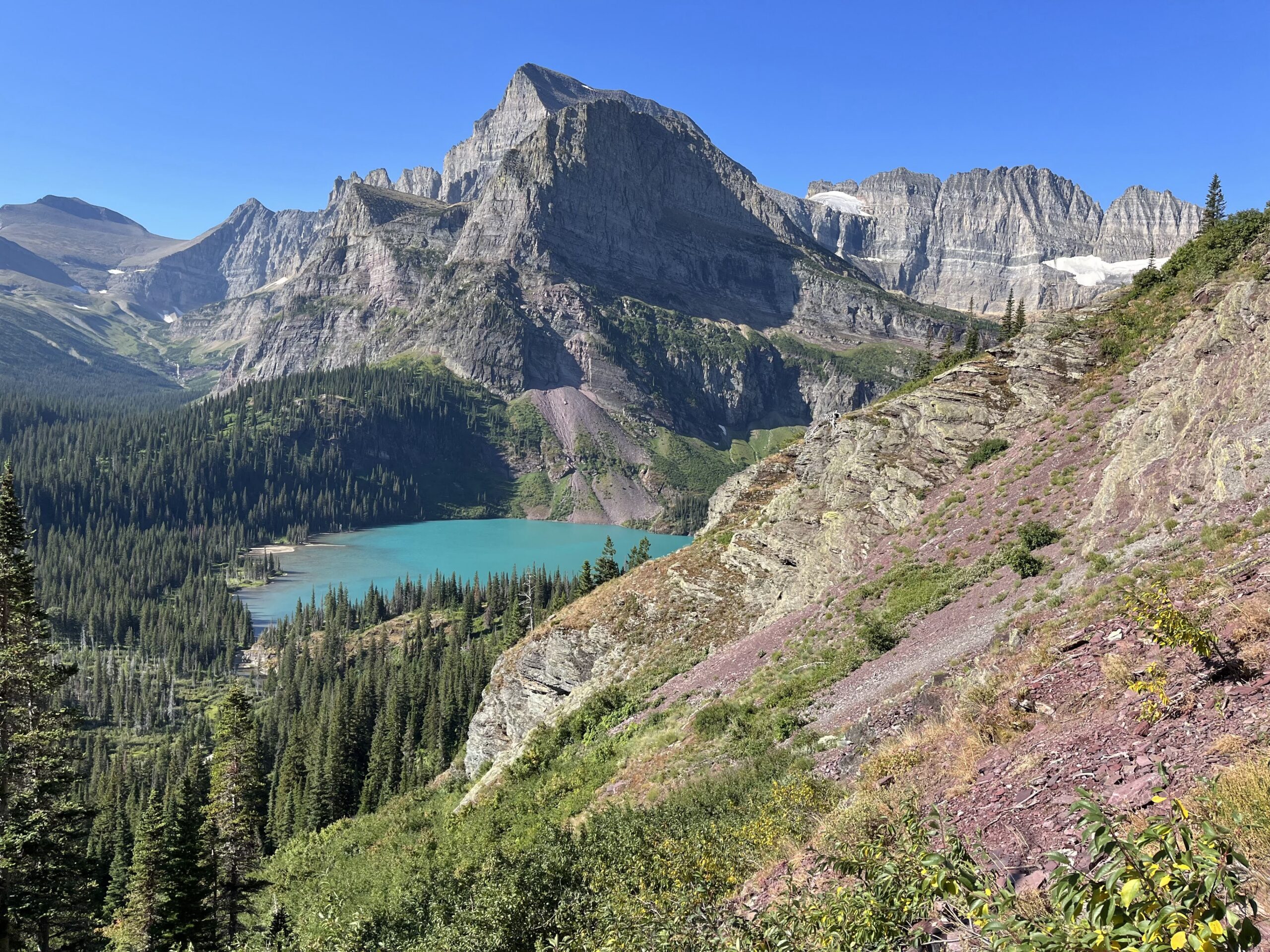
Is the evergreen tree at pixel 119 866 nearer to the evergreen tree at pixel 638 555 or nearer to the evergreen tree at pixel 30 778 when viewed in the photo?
the evergreen tree at pixel 30 778

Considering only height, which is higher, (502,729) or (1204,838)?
(1204,838)

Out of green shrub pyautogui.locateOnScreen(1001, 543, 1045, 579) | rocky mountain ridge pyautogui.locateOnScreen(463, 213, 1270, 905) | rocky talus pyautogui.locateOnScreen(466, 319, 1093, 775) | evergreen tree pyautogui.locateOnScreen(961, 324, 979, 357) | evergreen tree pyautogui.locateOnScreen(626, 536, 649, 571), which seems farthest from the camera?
evergreen tree pyautogui.locateOnScreen(626, 536, 649, 571)

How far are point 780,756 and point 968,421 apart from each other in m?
29.4

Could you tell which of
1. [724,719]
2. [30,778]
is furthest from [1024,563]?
[30,778]

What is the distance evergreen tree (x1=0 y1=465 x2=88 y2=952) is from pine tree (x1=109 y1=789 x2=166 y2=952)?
22.5 ft

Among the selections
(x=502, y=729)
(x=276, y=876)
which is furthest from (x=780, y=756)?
(x=276, y=876)

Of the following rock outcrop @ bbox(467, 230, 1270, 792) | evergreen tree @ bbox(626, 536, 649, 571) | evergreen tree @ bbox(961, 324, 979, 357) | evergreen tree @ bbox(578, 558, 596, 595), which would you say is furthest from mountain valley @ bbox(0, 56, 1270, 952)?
evergreen tree @ bbox(626, 536, 649, 571)

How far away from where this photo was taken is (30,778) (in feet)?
72.0

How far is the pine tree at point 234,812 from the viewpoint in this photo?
3672 cm

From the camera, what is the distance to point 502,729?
46.1m

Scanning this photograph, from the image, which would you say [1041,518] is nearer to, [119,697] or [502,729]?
[502,729]

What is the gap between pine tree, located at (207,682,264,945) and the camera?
120 ft

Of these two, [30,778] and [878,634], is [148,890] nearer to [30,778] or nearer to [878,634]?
[30,778]

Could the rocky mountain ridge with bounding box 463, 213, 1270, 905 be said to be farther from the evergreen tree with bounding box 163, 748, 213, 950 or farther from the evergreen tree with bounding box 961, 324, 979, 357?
the evergreen tree with bounding box 961, 324, 979, 357
